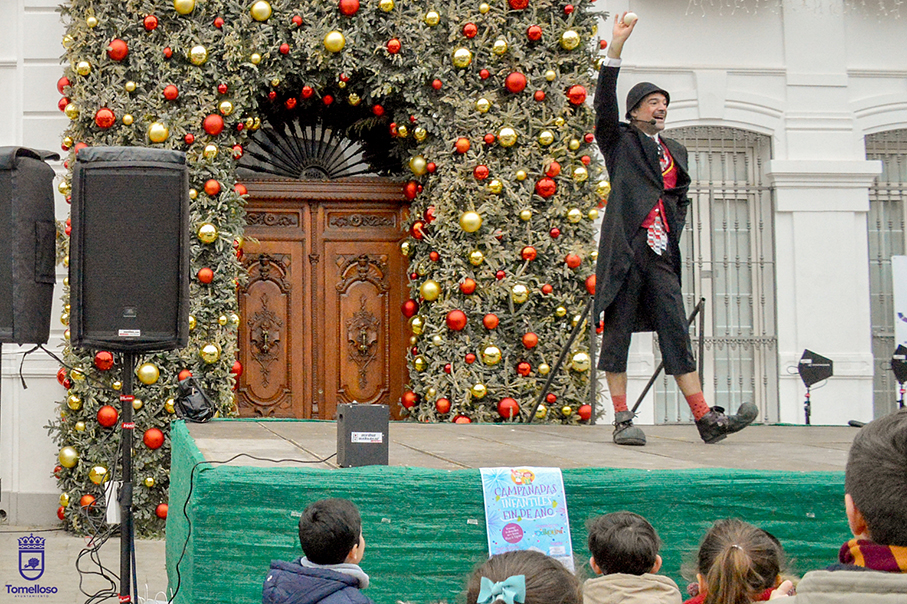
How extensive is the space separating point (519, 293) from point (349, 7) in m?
2.40

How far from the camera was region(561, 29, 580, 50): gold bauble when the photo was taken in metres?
7.73

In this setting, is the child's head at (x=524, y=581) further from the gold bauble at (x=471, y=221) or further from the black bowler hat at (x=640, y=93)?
the gold bauble at (x=471, y=221)

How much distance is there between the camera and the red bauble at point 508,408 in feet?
24.6

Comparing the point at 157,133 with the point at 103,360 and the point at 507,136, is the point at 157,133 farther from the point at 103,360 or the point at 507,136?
the point at 507,136

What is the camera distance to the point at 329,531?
2936 mm

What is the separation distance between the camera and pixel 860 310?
8547 mm

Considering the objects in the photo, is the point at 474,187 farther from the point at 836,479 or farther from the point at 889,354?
the point at 836,479

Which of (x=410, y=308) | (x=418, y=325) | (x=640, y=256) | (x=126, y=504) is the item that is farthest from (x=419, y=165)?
(x=126, y=504)

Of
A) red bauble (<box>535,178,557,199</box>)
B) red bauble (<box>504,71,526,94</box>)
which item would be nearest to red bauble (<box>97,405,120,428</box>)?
red bauble (<box>535,178,557,199</box>)

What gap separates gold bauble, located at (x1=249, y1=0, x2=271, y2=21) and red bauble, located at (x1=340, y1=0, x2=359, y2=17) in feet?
1.72

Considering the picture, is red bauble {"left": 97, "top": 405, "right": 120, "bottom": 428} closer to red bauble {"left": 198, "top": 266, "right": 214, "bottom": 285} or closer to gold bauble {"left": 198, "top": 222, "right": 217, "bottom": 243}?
A: red bauble {"left": 198, "top": 266, "right": 214, "bottom": 285}

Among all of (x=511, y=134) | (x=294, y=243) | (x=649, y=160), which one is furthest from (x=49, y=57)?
(x=649, y=160)

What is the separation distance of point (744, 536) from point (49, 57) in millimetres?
6981

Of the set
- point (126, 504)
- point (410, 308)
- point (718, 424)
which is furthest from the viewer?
point (410, 308)
